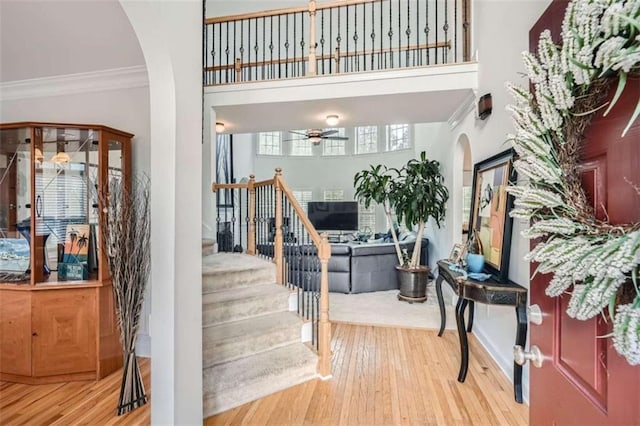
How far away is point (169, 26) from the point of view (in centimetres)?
160

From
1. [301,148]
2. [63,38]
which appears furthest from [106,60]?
[301,148]

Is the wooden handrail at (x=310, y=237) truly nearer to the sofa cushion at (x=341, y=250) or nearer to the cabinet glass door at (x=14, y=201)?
the sofa cushion at (x=341, y=250)

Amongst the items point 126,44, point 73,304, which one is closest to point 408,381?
point 73,304

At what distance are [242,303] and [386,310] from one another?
2.26 m

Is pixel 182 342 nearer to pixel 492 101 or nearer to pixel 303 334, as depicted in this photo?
pixel 303 334

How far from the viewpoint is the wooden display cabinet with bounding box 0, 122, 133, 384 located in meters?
2.60

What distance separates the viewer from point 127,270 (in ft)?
7.18

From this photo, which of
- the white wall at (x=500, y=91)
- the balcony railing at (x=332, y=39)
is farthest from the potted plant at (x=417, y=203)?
the balcony railing at (x=332, y=39)

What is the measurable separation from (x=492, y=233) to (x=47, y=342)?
3768 millimetres

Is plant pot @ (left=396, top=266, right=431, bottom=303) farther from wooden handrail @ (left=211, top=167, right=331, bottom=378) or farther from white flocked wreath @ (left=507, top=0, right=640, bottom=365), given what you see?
white flocked wreath @ (left=507, top=0, right=640, bottom=365)

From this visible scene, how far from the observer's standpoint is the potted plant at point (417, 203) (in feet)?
15.1

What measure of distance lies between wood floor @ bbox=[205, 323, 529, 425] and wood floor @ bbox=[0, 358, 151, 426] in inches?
26.8

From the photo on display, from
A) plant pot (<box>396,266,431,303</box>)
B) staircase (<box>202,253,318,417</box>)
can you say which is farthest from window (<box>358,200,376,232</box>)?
staircase (<box>202,253,318,417</box>)

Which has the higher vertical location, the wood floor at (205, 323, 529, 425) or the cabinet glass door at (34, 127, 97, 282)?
the cabinet glass door at (34, 127, 97, 282)
